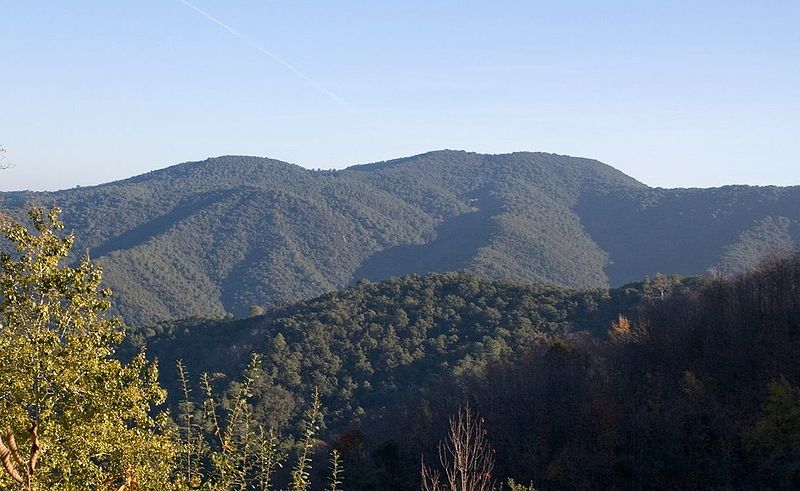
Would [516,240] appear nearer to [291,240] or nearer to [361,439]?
[291,240]

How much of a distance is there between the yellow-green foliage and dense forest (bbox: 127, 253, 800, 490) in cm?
1932

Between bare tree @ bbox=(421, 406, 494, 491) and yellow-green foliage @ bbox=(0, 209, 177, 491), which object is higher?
yellow-green foliage @ bbox=(0, 209, 177, 491)

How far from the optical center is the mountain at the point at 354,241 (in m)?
128

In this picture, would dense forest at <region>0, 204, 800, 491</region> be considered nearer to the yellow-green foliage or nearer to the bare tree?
the yellow-green foliage

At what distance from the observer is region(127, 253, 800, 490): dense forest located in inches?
1039

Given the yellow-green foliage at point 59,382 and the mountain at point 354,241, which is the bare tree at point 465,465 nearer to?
the yellow-green foliage at point 59,382

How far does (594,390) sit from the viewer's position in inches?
1272

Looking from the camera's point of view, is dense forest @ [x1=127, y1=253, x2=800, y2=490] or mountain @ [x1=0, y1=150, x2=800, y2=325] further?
mountain @ [x1=0, y1=150, x2=800, y2=325]

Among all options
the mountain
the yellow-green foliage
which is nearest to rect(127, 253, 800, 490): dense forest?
the yellow-green foliage

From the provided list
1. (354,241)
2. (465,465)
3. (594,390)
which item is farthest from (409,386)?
(354,241)

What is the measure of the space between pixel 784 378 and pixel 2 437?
85.5ft

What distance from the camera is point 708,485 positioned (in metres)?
25.1

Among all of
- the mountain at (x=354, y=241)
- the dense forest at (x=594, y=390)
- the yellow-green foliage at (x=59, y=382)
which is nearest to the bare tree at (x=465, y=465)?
the yellow-green foliage at (x=59, y=382)

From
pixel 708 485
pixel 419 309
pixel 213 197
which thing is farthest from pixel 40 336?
pixel 213 197
